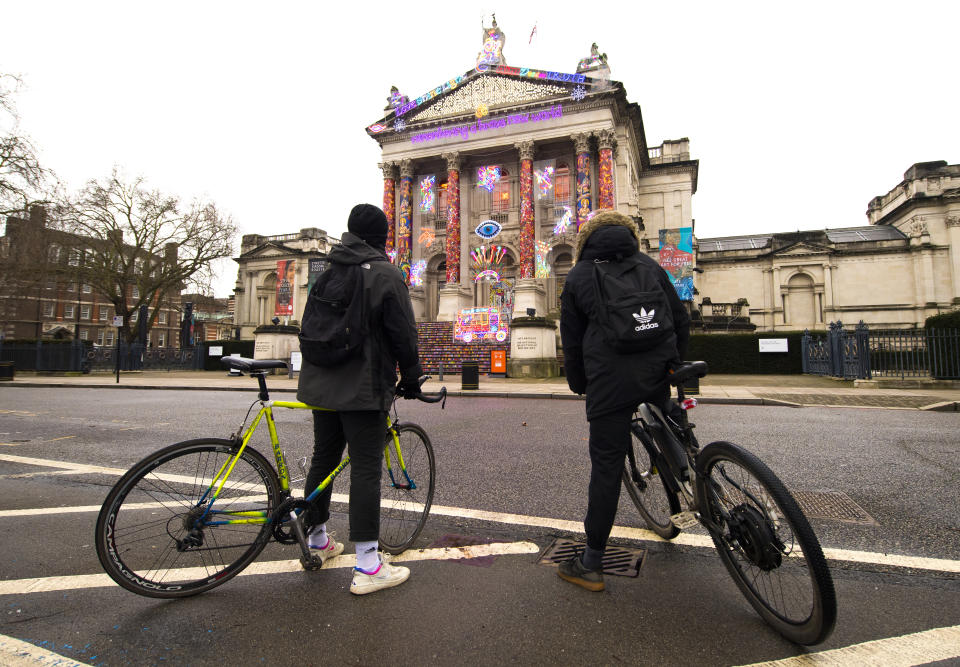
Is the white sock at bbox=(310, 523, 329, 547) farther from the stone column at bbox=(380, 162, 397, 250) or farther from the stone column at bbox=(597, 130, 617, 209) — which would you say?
the stone column at bbox=(380, 162, 397, 250)

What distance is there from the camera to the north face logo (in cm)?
240

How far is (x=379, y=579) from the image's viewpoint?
7.90 feet

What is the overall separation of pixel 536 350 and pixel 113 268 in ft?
103

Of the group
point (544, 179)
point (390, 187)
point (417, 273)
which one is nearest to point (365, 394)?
point (544, 179)

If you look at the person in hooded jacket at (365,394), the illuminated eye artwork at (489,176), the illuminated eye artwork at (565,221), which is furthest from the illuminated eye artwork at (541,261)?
the person in hooded jacket at (365,394)

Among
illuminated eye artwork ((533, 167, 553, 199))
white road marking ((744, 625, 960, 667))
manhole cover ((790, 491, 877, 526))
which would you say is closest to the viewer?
white road marking ((744, 625, 960, 667))

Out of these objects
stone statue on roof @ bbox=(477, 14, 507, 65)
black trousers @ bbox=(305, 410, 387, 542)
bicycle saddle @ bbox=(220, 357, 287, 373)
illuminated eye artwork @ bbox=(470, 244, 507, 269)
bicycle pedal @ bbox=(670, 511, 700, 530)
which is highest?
stone statue on roof @ bbox=(477, 14, 507, 65)

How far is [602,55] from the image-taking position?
3152 cm

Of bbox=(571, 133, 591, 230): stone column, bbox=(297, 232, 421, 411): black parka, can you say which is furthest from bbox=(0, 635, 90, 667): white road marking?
bbox=(571, 133, 591, 230): stone column

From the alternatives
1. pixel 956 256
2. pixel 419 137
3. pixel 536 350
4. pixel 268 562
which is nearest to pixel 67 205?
pixel 419 137

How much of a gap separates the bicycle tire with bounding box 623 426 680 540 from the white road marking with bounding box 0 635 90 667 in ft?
8.86

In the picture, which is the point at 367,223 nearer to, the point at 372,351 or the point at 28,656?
the point at 372,351

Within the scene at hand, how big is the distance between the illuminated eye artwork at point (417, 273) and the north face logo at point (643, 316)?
105 ft

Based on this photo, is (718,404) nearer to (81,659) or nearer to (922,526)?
(922,526)
